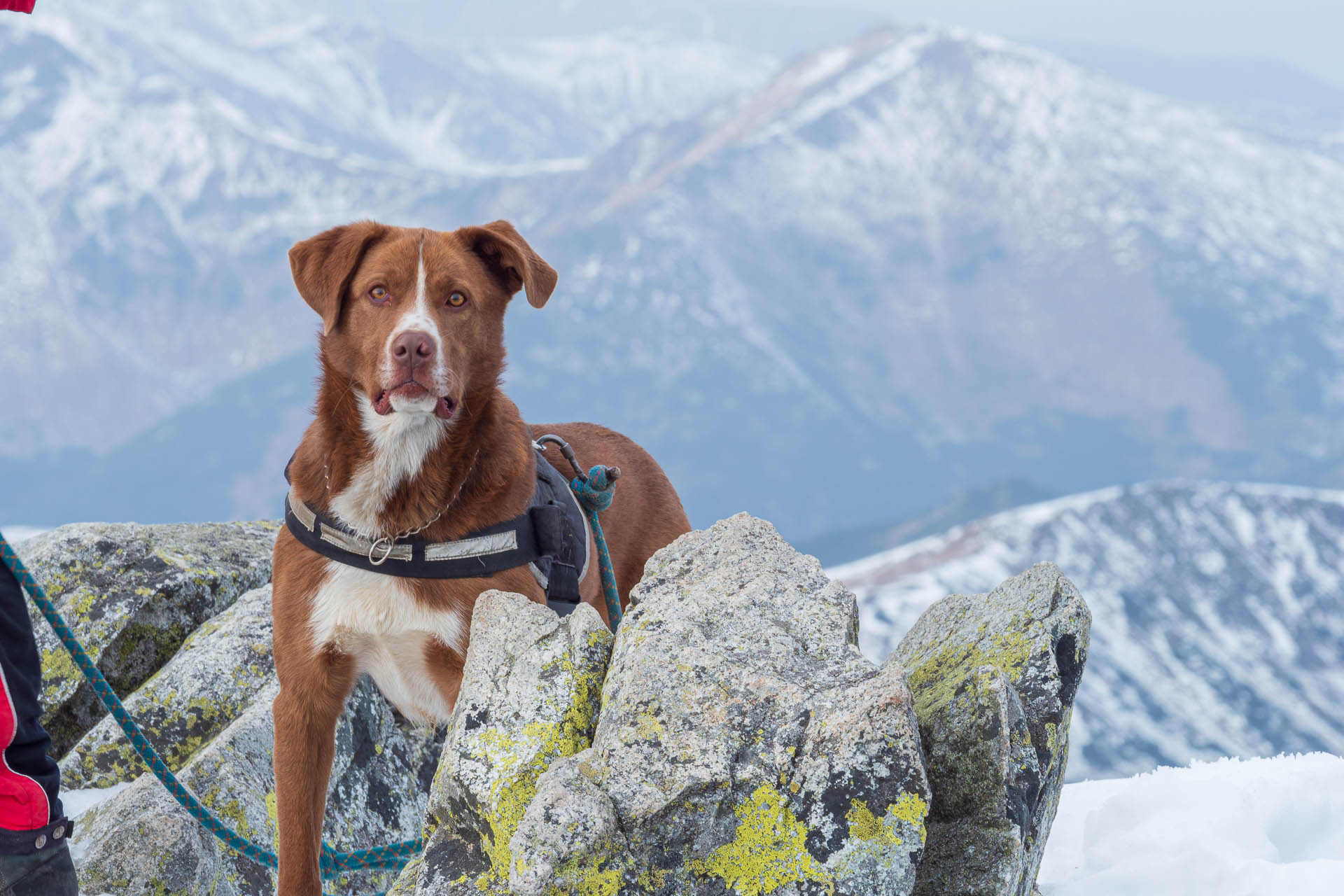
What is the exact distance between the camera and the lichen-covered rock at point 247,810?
5266mm

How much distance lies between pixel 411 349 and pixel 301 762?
6.31 feet

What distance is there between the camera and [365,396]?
4816 mm

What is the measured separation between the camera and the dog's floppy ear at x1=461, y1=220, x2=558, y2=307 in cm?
486

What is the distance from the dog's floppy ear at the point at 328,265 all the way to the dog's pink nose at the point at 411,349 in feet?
1.65

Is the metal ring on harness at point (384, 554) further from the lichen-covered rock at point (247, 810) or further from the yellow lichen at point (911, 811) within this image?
the yellow lichen at point (911, 811)

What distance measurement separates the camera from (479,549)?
188 inches

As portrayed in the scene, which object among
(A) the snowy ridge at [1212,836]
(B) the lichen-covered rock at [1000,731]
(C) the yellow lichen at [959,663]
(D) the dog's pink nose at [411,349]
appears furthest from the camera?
(A) the snowy ridge at [1212,836]

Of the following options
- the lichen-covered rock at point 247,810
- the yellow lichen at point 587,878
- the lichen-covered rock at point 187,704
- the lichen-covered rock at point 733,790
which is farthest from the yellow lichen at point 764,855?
the lichen-covered rock at point 187,704

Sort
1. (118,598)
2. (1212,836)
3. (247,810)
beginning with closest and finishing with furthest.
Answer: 1. (1212,836)
2. (247,810)
3. (118,598)

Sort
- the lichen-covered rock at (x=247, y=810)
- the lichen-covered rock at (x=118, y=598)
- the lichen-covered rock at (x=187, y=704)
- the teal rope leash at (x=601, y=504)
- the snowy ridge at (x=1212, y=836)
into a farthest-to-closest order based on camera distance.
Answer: the lichen-covered rock at (x=118, y=598)
the lichen-covered rock at (x=187, y=704)
the teal rope leash at (x=601, y=504)
the lichen-covered rock at (x=247, y=810)
the snowy ridge at (x=1212, y=836)

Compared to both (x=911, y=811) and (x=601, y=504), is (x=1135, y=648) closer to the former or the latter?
(x=601, y=504)

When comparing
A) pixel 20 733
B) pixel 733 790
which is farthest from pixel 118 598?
pixel 733 790

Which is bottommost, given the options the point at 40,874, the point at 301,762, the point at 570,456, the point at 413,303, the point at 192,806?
the point at 192,806

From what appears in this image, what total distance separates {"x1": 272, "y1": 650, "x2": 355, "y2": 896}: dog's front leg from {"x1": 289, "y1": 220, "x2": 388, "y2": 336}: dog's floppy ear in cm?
153
